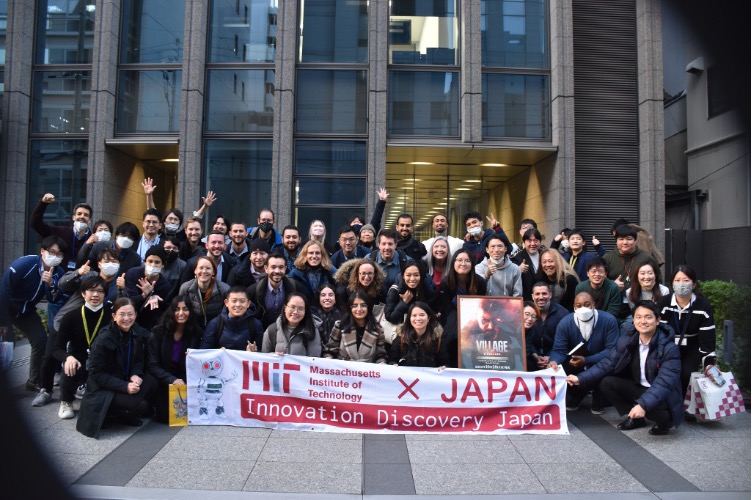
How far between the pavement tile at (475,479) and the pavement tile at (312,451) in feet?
2.34

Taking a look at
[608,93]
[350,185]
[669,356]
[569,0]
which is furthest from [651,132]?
[669,356]

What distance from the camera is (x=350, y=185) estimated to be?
16.0m

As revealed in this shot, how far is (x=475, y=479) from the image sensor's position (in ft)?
18.6

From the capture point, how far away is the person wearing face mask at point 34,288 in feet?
25.3

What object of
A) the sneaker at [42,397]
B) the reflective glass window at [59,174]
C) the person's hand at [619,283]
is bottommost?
the sneaker at [42,397]

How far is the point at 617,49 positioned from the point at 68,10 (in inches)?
556

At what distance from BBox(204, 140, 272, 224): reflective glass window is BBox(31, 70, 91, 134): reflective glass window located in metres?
3.31

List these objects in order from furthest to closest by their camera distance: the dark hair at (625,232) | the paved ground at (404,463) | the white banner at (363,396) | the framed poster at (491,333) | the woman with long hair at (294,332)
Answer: the dark hair at (625,232), the framed poster at (491,333), the woman with long hair at (294,332), the white banner at (363,396), the paved ground at (404,463)

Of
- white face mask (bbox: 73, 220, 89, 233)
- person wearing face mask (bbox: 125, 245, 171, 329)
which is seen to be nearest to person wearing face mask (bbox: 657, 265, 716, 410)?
person wearing face mask (bbox: 125, 245, 171, 329)

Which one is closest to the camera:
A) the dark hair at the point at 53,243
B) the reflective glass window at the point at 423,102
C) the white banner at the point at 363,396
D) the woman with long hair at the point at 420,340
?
the white banner at the point at 363,396

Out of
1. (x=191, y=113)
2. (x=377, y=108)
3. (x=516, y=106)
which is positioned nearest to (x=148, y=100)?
(x=191, y=113)

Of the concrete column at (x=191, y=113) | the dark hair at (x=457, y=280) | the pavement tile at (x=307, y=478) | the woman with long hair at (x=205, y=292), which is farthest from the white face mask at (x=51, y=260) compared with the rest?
the concrete column at (x=191, y=113)

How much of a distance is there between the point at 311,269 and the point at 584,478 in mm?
4434

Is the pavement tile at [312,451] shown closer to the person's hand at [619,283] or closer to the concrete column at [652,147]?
the person's hand at [619,283]
